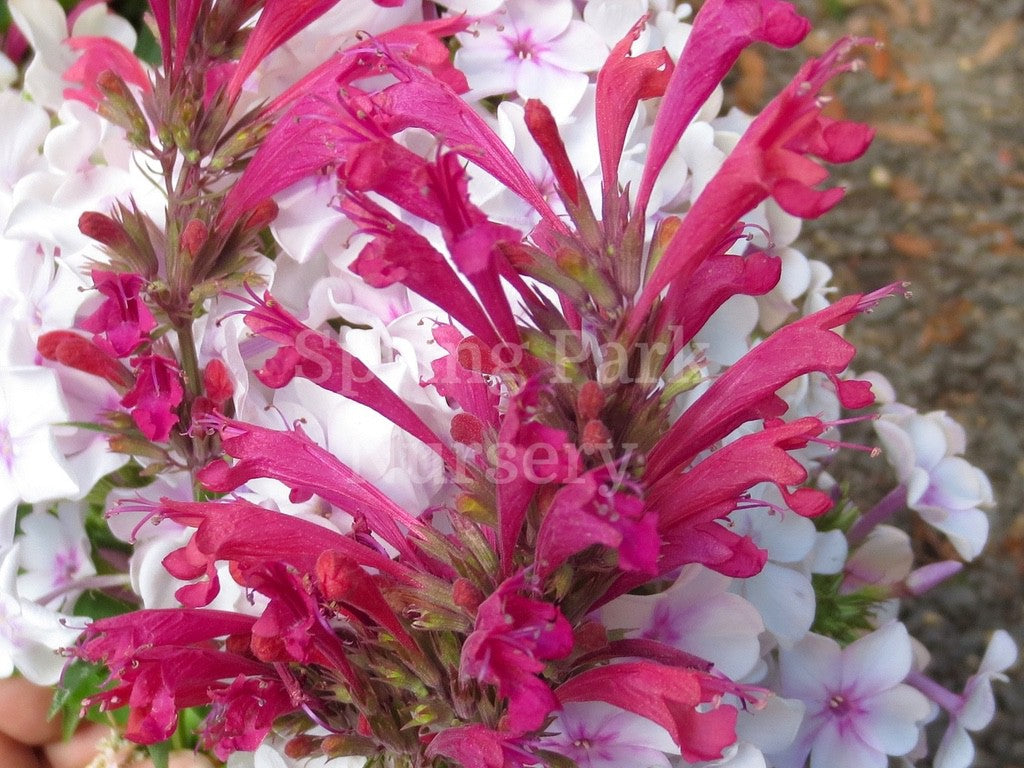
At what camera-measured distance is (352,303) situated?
0.53 m

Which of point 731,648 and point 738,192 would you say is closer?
point 738,192

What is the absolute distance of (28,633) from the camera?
510mm

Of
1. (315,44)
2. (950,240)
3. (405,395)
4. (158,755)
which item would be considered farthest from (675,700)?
(950,240)

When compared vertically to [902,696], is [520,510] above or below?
above

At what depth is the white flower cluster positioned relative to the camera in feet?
1.56

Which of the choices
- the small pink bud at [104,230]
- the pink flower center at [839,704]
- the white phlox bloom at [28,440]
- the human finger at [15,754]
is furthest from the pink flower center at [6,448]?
the pink flower center at [839,704]

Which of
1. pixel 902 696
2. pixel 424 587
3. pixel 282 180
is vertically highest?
pixel 282 180

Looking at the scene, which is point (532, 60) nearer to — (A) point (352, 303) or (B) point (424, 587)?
(A) point (352, 303)

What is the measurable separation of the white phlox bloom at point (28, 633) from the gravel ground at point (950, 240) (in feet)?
2.65

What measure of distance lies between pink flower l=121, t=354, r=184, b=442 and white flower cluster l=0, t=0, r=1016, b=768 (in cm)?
3

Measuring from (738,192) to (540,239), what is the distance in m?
0.09

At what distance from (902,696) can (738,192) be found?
35cm

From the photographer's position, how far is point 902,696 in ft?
1.83

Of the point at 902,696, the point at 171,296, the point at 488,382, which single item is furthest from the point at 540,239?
the point at 902,696
